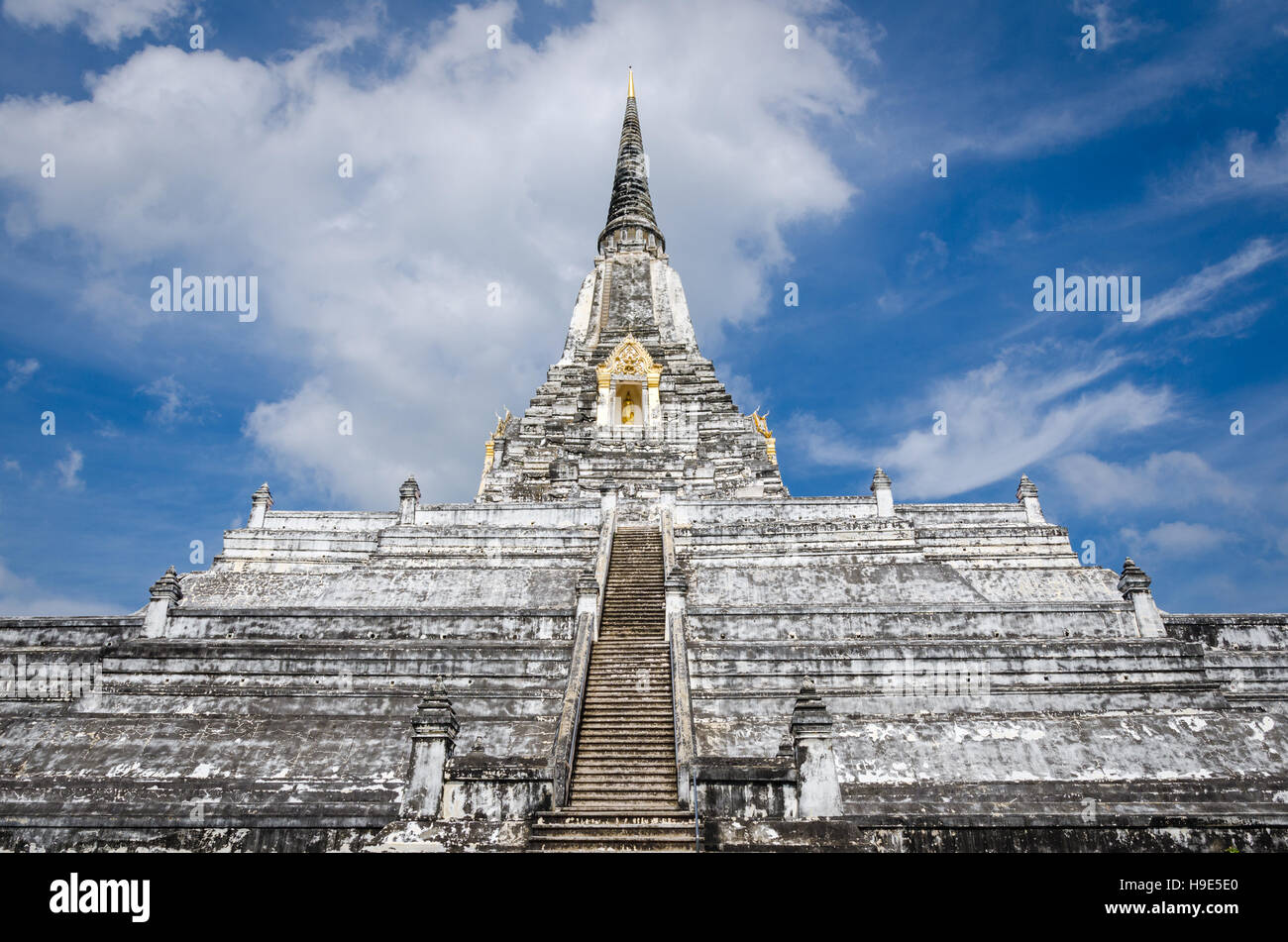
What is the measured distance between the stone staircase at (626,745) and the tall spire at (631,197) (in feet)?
123

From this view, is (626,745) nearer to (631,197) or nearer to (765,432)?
(765,432)

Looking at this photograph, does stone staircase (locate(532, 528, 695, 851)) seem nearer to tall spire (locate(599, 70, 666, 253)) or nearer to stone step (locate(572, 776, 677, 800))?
stone step (locate(572, 776, 677, 800))

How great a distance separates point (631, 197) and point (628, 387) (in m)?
21.7

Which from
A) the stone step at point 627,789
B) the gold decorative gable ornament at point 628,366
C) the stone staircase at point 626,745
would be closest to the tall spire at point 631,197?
the gold decorative gable ornament at point 628,366

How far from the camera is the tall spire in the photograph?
54500mm

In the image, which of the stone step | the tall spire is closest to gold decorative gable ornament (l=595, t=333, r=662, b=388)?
the tall spire

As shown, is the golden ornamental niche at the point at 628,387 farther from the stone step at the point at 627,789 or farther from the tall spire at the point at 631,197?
the stone step at the point at 627,789

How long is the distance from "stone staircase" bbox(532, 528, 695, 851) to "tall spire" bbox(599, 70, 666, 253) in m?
37.4
